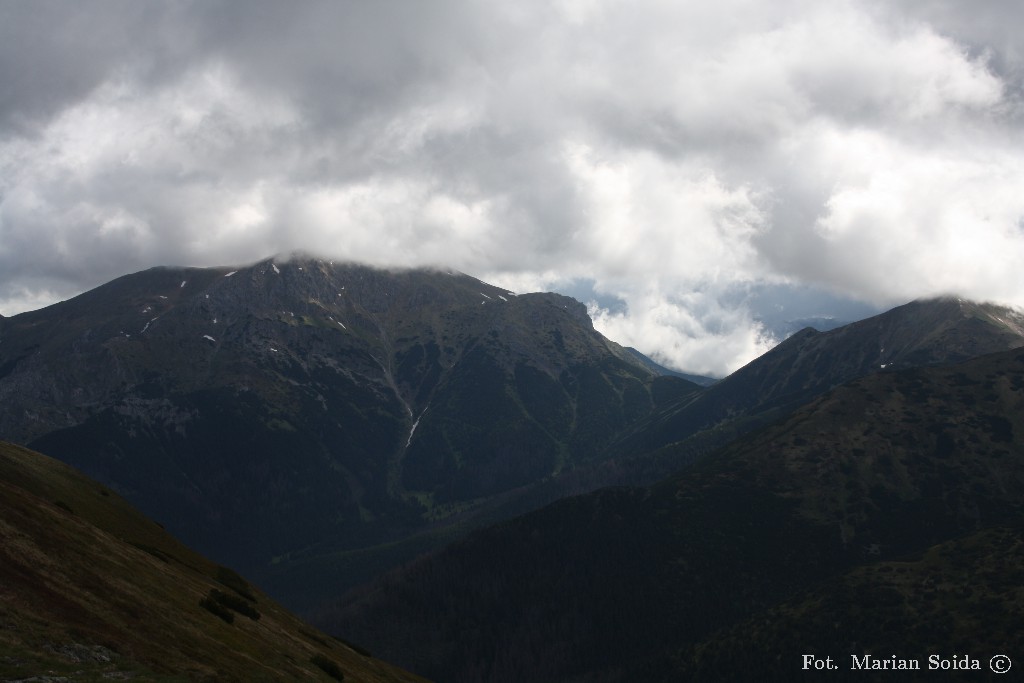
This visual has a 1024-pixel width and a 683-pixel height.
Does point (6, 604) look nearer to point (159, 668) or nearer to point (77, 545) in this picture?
point (159, 668)

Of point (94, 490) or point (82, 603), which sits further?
point (94, 490)

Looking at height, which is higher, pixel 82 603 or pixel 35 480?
pixel 35 480

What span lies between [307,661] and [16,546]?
36.8 meters

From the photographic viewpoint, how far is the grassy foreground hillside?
46.9 metres

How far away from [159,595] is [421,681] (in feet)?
263

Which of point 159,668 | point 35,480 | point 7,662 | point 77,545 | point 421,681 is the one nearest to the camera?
point 7,662

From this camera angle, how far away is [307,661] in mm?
84750

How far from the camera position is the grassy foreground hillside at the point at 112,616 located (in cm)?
4688

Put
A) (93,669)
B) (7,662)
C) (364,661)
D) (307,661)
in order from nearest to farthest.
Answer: (7,662) → (93,669) → (307,661) → (364,661)

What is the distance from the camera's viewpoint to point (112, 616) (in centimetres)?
5697

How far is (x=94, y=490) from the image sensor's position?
126000mm

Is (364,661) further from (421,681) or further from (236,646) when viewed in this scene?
(236,646)

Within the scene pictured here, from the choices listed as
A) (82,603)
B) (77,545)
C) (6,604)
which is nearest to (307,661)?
(77,545)

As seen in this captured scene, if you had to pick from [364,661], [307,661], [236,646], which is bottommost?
[364,661]
